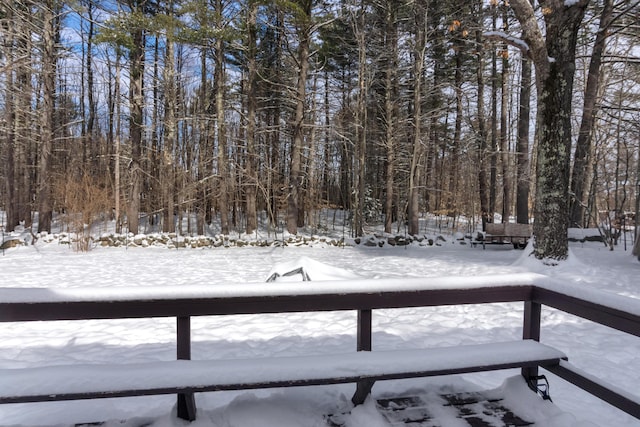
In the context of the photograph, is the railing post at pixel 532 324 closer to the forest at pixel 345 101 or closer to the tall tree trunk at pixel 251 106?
the forest at pixel 345 101

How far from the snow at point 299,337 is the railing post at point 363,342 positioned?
86mm

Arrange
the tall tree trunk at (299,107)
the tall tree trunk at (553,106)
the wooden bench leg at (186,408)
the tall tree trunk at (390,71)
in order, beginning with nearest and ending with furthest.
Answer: the wooden bench leg at (186,408) < the tall tree trunk at (553,106) < the tall tree trunk at (299,107) < the tall tree trunk at (390,71)

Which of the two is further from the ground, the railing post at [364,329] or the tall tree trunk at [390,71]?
the tall tree trunk at [390,71]

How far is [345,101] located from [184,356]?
19397 millimetres

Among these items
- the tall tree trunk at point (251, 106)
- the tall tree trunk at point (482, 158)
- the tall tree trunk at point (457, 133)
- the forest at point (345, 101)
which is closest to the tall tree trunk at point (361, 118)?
the forest at point (345, 101)

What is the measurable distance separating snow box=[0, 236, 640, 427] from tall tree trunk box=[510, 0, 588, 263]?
3.10 ft

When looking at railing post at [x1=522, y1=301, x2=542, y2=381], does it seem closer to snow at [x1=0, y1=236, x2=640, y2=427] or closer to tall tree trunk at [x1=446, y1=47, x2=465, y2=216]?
snow at [x1=0, y1=236, x2=640, y2=427]

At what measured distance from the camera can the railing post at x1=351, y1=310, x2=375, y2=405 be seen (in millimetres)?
2396

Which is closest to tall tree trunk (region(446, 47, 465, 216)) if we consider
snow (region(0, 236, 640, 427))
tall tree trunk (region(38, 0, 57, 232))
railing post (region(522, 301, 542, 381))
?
snow (region(0, 236, 640, 427))

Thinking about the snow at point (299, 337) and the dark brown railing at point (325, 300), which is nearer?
the dark brown railing at point (325, 300)

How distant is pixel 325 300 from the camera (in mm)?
2273

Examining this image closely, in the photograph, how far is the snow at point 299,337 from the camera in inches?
87.9

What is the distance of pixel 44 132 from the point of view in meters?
14.7

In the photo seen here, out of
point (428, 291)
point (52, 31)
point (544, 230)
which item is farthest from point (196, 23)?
point (428, 291)
